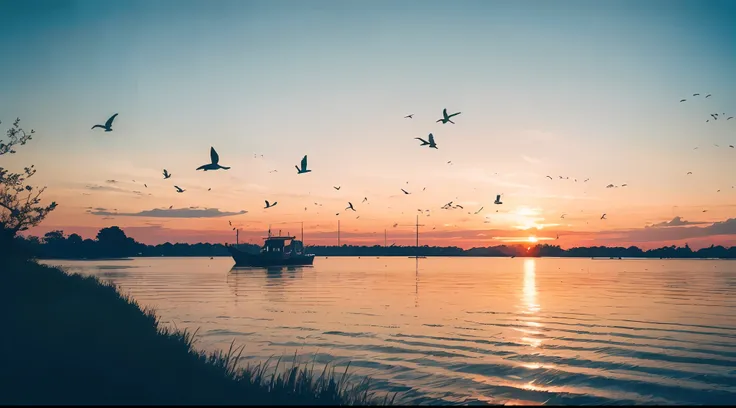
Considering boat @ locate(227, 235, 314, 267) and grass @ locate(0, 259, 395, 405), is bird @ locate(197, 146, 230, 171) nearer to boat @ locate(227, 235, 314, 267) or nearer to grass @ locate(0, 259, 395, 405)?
grass @ locate(0, 259, 395, 405)

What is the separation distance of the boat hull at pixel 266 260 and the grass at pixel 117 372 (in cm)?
10903

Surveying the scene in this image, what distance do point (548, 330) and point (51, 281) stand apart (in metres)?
29.7

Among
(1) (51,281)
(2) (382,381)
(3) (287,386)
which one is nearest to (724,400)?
(2) (382,381)

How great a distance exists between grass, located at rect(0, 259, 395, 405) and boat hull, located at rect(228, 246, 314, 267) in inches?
4292

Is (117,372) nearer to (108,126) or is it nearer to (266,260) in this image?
(108,126)

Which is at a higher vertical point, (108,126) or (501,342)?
(108,126)

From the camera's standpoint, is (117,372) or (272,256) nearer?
(117,372)

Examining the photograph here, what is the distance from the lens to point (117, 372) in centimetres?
1374

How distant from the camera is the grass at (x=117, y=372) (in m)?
12.1

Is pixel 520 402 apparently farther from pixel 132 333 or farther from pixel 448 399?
pixel 132 333

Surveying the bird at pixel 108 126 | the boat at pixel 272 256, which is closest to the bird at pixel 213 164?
the bird at pixel 108 126

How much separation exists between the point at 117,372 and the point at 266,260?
12036 centimetres

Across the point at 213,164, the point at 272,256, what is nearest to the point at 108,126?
the point at 213,164

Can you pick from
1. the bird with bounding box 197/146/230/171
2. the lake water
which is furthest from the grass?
the bird with bounding box 197/146/230/171
